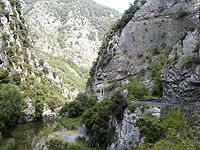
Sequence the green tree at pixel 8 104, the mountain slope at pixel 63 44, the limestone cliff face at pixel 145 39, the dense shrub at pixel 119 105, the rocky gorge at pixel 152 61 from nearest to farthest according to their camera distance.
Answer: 1. the rocky gorge at pixel 152 61
2. the dense shrub at pixel 119 105
3. the green tree at pixel 8 104
4. the limestone cliff face at pixel 145 39
5. the mountain slope at pixel 63 44

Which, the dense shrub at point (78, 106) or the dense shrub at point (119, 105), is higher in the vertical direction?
the dense shrub at point (119, 105)

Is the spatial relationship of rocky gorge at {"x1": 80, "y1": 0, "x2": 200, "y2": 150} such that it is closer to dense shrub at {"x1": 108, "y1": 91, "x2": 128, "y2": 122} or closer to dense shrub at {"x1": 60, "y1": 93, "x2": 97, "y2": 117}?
dense shrub at {"x1": 108, "y1": 91, "x2": 128, "y2": 122}

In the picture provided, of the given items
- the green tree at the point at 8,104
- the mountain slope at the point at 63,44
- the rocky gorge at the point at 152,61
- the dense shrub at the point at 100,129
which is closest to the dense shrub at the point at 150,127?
the rocky gorge at the point at 152,61

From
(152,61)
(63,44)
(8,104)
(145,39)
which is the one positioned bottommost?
(8,104)

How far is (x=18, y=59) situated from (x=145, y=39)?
41.3 m

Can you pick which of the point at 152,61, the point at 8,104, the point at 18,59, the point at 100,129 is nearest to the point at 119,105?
the point at 100,129

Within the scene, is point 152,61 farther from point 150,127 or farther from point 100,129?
point 150,127

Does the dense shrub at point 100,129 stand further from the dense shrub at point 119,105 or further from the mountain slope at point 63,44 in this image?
the mountain slope at point 63,44

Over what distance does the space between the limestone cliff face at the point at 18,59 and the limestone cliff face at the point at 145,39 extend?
20948 mm

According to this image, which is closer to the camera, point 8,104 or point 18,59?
point 8,104

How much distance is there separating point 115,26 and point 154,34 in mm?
14706

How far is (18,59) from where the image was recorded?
199 ft

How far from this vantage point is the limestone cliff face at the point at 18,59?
171 feet

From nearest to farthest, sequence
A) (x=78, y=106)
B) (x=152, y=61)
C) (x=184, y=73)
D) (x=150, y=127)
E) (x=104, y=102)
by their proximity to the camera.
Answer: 1. (x=150, y=127)
2. (x=184, y=73)
3. (x=104, y=102)
4. (x=152, y=61)
5. (x=78, y=106)
